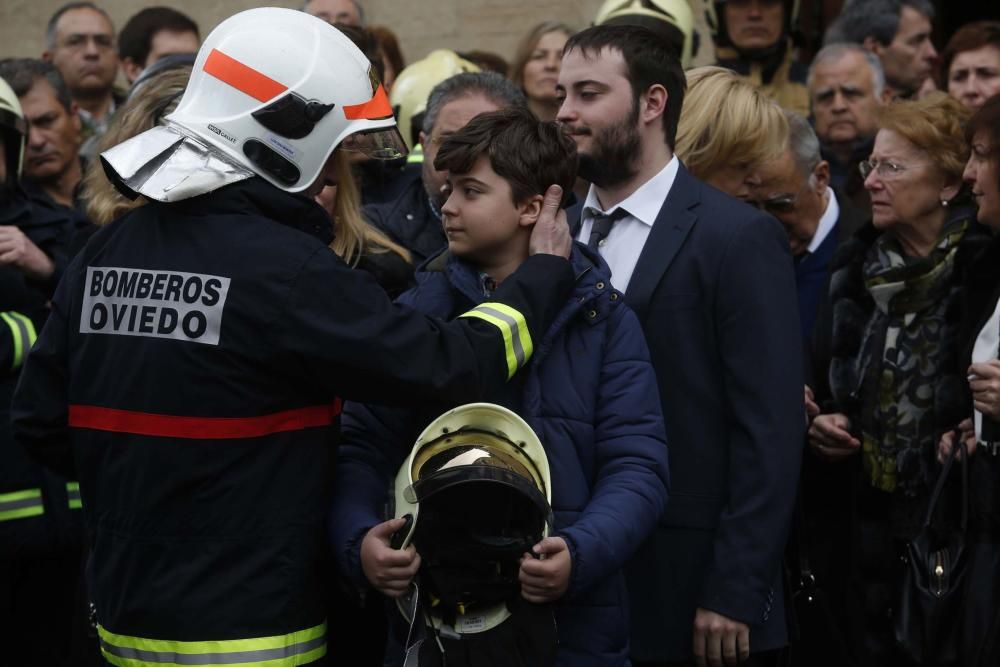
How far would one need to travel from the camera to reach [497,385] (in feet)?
9.86

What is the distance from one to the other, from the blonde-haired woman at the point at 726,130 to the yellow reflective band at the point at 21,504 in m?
2.22

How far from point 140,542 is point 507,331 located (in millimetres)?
856

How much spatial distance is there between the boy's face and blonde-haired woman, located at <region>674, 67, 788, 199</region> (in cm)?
113

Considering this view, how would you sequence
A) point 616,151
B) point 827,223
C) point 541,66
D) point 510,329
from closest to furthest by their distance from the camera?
1. point 510,329
2. point 616,151
3. point 827,223
4. point 541,66

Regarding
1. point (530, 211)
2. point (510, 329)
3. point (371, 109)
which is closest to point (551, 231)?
point (530, 211)

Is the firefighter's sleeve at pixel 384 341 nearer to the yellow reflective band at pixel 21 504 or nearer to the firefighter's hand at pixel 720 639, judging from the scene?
the firefighter's hand at pixel 720 639

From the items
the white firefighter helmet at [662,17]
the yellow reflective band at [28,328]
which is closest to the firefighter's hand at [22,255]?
the yellow reflective band at [28,328]

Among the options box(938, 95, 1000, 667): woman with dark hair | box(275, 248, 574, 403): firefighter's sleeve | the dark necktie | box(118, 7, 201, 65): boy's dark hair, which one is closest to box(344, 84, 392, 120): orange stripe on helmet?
box(275, 248, 574, 403): firefighter's sleeve

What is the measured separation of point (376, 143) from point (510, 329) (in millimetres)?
545

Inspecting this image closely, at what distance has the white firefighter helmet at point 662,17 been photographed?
601 centimetres

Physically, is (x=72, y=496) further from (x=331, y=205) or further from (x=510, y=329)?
(x=510, y=329)

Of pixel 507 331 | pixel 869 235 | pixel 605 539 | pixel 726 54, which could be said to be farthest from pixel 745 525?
pixel 726 54

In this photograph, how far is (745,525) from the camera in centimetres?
328

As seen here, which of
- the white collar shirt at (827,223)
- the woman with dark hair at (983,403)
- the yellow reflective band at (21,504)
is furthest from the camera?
the white collar shirt at (827,223)
